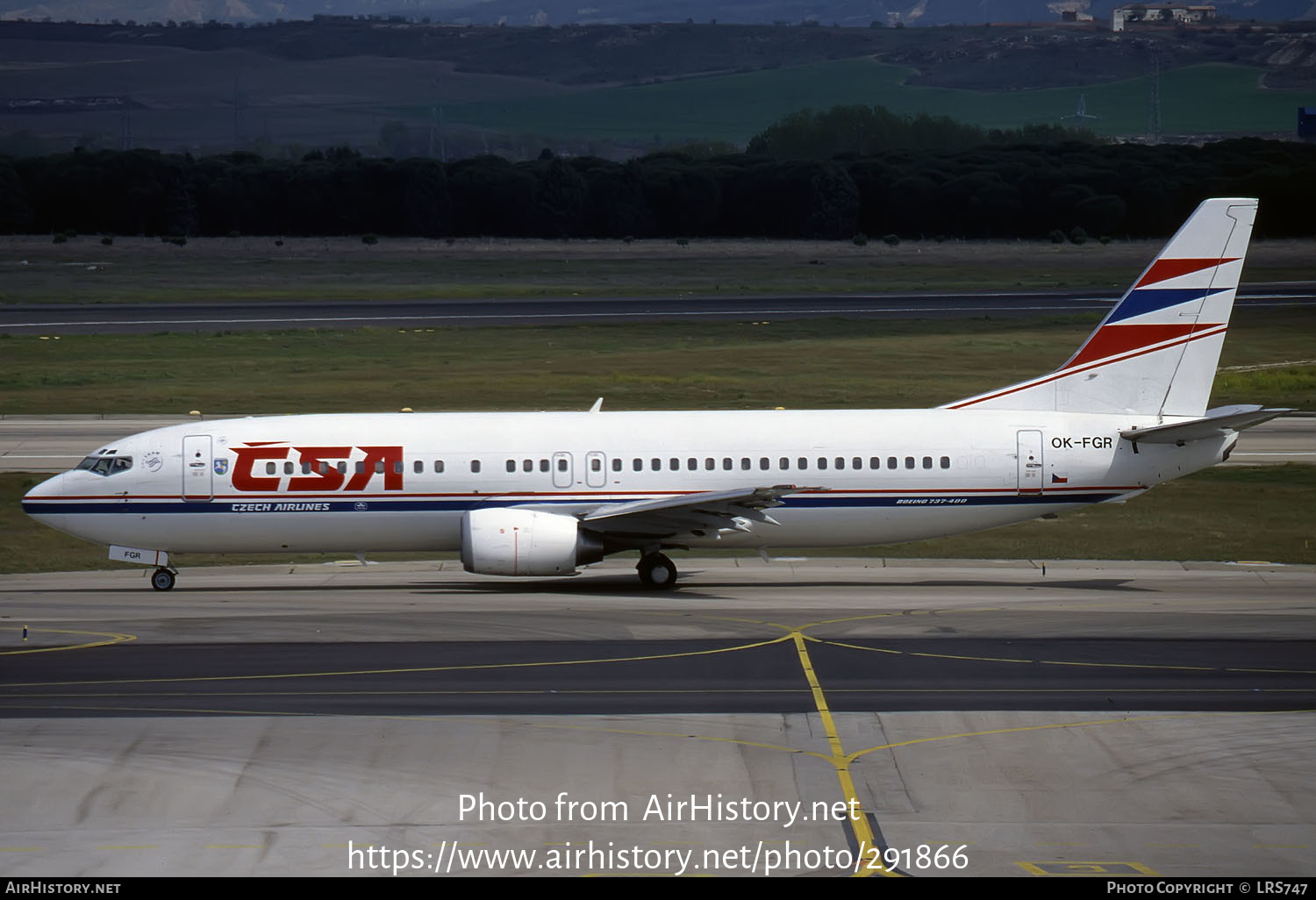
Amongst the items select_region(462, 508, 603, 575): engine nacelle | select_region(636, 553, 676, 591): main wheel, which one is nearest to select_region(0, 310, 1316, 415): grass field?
select_region(636, 553, 676, 591): main wheel

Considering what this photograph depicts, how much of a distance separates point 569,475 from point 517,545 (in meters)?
2.26

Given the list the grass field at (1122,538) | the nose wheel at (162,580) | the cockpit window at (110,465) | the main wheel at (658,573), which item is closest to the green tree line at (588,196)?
the grass field at (1122,538)

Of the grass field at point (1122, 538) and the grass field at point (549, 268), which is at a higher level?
the grass field at point (549, 268)

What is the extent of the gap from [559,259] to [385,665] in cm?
10548

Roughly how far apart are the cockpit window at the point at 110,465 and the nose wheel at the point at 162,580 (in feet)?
8.08

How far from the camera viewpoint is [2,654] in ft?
89.3

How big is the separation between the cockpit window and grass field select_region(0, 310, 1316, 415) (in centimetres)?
2644

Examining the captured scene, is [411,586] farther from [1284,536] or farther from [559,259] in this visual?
[559,259]

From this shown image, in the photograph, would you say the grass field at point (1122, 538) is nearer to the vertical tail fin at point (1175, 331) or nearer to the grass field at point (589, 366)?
the vertical tail fin at point (1175, 331)

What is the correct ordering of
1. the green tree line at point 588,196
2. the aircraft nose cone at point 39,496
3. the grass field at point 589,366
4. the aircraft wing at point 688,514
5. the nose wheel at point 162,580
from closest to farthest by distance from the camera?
the aircraft wing at point 688,514 → the aircraft nose cone at point 39,496 → the nose wheel at point 162,580 → the grass field at point 589,366 → the green tree line at point 588,196

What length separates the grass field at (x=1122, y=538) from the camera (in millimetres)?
38500

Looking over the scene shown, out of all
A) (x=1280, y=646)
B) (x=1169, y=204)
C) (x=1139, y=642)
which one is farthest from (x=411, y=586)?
(x=1169, y=204)

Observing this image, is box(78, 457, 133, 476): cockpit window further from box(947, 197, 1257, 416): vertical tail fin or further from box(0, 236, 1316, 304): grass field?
box(0, 236, 1316, 304): grass field

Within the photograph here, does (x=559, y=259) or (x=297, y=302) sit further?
(x=559, y=259)
